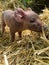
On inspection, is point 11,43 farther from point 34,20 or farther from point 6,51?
Result: point 34,20

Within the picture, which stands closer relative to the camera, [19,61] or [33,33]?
[19,61]

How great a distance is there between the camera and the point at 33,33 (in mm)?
4656

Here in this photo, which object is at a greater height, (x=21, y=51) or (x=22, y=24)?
(x=22, y=24)

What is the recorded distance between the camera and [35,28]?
4.18 metres

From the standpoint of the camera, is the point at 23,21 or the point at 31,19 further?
the point at 23,21

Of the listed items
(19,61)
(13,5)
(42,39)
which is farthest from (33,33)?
(13,5)

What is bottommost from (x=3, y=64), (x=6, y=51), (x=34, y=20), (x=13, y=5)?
(x=3, y=64)

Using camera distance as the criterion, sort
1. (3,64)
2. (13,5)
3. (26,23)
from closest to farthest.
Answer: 1. (3,64)
2. (26,23)
3. (13,5)

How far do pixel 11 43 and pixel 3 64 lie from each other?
0.63m

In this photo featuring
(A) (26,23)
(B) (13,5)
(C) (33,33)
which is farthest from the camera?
(B) (13,5)

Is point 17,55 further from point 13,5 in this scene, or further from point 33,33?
point 13,5

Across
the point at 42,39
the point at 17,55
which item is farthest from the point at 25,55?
the point at 42,39

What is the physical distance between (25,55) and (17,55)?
0.11m

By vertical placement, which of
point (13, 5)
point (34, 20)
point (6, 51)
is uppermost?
point (13, 5)
